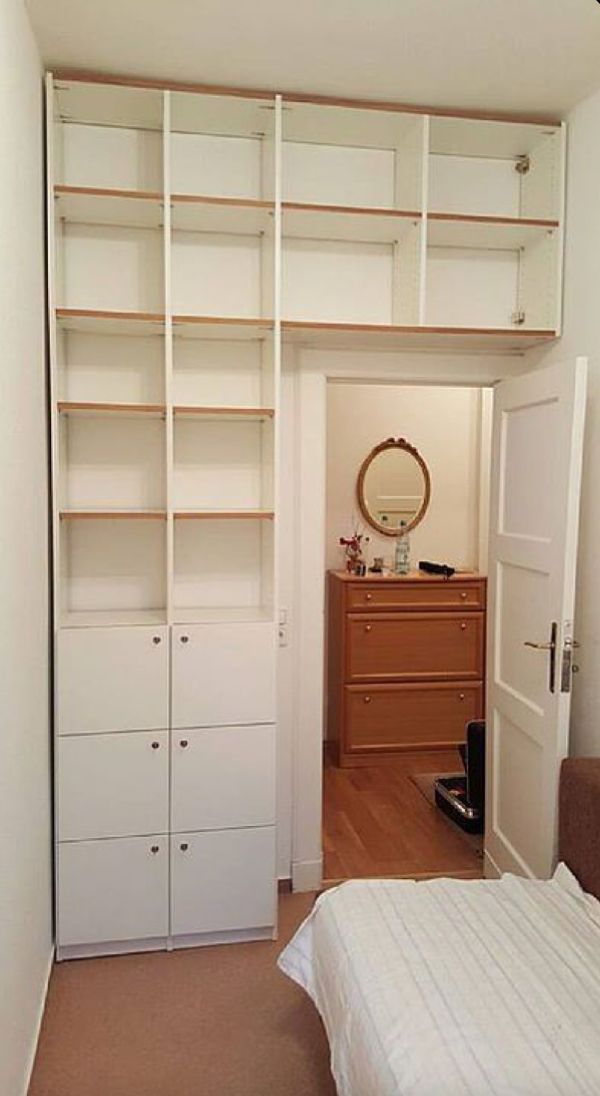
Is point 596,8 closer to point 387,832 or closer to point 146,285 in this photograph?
point 146,285

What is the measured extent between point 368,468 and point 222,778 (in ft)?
8.39

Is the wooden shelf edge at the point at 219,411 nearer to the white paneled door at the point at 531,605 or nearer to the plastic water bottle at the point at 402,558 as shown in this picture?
the white paneled door at the point at 531,605

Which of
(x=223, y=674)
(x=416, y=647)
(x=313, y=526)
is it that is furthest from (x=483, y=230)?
(x=416, y=647)

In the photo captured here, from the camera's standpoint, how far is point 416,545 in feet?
16.6

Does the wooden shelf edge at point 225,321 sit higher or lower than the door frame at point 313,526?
higher

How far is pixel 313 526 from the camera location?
311cm

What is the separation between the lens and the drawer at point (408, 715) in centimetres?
458

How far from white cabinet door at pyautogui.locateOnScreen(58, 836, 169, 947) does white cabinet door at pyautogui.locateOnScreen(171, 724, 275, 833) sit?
→ 15 cm

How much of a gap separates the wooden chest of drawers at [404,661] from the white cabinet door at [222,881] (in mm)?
1781

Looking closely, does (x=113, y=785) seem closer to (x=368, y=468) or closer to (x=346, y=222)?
(x=346, y=222)

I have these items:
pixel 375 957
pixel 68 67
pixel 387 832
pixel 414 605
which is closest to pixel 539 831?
pixel 375 957

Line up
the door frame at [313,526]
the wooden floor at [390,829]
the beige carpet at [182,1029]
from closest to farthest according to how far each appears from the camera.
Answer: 1. the beige carpet at [182,1029]
2. the door frame at [313,526]
3. the wooden floor at [390,829]

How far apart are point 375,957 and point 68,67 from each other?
2.56 metres

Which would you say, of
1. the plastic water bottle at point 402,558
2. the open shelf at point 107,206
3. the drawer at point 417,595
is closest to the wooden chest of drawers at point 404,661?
the drawer at point 417,595
